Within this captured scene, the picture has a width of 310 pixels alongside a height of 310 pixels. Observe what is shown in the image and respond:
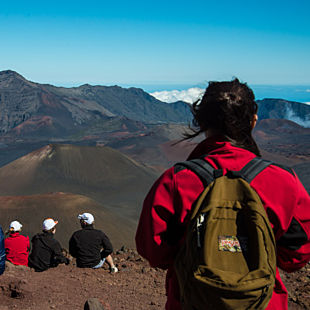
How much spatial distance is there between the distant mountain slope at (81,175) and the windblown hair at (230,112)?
27.9m

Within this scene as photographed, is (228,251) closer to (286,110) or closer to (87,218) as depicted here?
(87,218)

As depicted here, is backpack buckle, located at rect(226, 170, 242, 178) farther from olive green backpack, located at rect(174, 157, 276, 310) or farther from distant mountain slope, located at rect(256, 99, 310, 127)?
distant mountain slope, located at rect(256, 99, 310, 127)

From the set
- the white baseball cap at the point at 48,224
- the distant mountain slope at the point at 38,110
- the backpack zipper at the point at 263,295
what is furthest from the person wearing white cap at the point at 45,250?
the distant mountain slope at the point at 38,110

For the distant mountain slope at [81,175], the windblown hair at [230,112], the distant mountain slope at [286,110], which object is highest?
the windblown hair at [230,112]

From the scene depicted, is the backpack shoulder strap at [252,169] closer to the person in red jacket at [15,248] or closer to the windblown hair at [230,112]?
the windblown hair at [230,112]

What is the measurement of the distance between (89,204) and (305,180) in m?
26.7

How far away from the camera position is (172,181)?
80.4 inches

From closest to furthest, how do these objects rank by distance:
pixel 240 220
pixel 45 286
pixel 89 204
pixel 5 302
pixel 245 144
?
pixel 240 220, pixel 245 144, pixel 5 302, pixel 45 286, pixel 89 204

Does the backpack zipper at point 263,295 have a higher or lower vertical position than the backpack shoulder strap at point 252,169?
lower

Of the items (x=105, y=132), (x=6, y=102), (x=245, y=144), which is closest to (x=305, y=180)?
(x=245, y=144)

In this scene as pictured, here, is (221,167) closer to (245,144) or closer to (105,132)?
(245,144)

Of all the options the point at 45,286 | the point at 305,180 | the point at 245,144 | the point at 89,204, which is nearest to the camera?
the point at 245,144

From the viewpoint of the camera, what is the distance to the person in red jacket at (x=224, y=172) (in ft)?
6.68

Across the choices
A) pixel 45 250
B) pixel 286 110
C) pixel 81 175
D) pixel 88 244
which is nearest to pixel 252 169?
pixel 88 244
